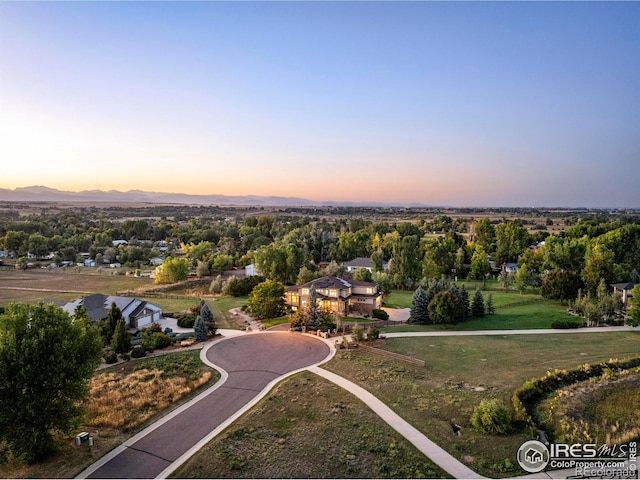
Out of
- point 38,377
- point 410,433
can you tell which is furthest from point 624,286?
point 38,377

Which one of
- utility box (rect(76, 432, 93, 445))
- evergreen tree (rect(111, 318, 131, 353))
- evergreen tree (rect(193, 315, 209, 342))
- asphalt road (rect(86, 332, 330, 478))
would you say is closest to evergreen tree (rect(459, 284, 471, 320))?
asphalt road (rect(86, 332, 330, 478))

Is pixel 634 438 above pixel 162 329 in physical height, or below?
above

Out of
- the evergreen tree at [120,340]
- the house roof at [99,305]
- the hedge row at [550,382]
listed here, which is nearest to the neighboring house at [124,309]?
the house roof at [99,305]

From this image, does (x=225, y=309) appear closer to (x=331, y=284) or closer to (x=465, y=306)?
(x=331, y=284)

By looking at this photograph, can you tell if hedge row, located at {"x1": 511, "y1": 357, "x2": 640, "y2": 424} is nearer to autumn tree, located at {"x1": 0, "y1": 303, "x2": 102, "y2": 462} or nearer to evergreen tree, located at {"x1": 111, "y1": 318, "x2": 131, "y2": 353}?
autumn tree, located at {"x1": 0, "y1": 303, "x2": 102, "y2": 462}

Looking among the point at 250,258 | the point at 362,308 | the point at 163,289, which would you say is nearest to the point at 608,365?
the point at 362,308

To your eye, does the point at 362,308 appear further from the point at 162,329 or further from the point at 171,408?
the point at 171,408
